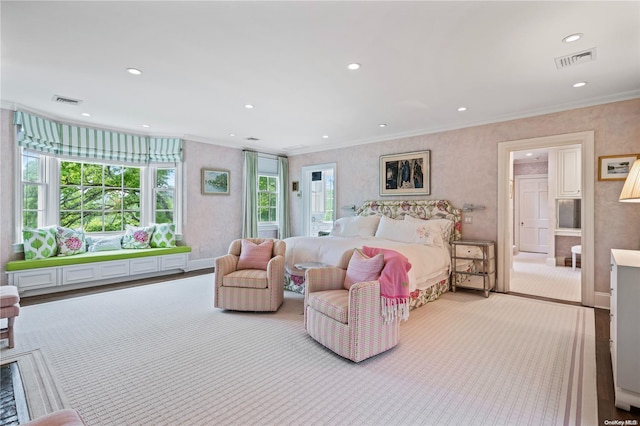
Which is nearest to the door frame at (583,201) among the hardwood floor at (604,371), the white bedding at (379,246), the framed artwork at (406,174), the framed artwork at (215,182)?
the hardwood floor at (604,371)

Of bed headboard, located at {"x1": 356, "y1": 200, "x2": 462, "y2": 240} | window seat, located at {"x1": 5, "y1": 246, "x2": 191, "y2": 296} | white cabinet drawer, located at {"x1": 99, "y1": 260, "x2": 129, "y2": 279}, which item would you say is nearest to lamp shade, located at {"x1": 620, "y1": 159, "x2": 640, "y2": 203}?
bed headboard, located at {"x1": 356, "y1": 200, "x2": 462, "y2": 240}

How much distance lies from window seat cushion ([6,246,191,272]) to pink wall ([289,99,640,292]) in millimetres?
3515

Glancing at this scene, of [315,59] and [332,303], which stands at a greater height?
[315,59]

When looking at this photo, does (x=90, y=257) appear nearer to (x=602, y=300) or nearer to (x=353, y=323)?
(x=353, y=323)

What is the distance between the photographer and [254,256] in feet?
13.2

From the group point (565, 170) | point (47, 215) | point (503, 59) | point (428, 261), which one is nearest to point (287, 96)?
point (503, 59)

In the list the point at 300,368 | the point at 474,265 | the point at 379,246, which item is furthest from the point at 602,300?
the point at 300,368

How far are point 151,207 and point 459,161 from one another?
5.67m

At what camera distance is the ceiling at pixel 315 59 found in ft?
7.27

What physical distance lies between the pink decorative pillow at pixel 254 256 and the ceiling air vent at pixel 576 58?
3.66m

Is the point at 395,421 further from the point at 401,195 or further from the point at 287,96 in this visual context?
the point at 401,195

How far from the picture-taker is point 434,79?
3.34 m

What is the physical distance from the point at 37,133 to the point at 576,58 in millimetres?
6725

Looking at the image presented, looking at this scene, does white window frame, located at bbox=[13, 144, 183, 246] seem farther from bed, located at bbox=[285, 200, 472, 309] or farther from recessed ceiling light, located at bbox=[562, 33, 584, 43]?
recessed ceiling light, located at bbox=[562, 33, 584, 43]
